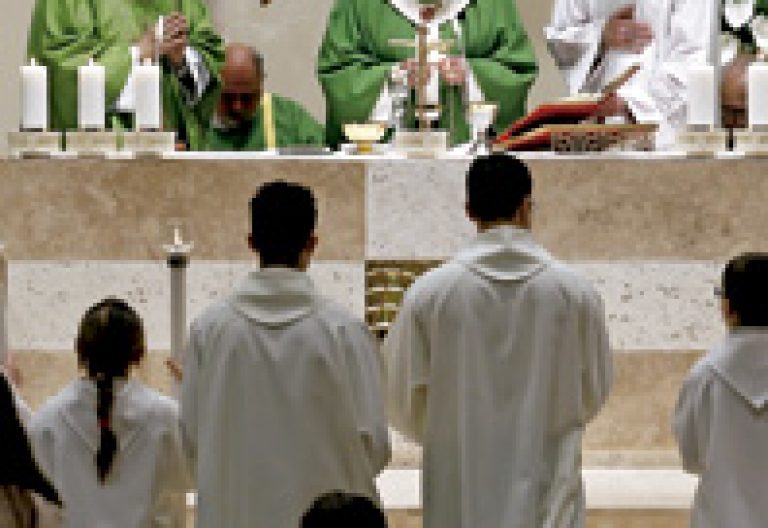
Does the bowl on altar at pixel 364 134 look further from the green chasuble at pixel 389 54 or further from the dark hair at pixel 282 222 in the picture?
the dark hair at pixel 282 222

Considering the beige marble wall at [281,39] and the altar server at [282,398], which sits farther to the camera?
the beige marble wall at [281,39]

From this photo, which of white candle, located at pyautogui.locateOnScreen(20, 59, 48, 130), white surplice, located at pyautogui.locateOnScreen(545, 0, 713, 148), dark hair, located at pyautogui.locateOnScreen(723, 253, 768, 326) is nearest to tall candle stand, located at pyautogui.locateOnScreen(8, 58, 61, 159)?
white candle, located at pyautogui.locateOnScreen(20, 59, 48, 130)

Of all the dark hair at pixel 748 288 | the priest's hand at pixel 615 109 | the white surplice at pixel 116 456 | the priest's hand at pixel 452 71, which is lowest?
the white surplice at pixel 116 456

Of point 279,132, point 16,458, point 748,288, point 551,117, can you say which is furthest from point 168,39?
point 16,458

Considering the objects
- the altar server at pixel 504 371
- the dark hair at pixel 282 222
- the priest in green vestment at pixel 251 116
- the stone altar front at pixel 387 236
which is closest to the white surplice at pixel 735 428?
the altar server at pixel 504 371

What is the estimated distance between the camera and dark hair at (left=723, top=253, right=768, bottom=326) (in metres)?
7.11

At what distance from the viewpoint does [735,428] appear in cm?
715

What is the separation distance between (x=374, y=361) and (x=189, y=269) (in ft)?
6.80

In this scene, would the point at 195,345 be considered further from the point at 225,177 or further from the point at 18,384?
the point at 225,177

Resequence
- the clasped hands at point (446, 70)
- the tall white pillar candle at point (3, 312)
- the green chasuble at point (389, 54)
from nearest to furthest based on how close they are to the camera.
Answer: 1. the tall white pillar candle at point (3, 312)
2. the clasped hands at point (446, 70)
3. the green chasuble at point (389, 54)

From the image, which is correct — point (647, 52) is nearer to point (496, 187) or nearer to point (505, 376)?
point (496, 187)

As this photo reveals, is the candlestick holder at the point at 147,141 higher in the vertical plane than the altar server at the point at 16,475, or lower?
higher

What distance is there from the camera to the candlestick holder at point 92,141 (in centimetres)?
912

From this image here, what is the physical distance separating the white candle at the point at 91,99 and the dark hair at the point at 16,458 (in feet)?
11.3
